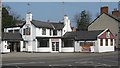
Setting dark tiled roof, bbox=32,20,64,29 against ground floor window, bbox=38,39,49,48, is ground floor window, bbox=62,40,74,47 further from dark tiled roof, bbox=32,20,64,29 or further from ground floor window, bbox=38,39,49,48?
dark tiled roof, bbox=32,20,64,29

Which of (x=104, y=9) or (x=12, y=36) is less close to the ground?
(x=104, y=9)

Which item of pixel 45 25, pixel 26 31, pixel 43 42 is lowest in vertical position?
pixel 43 42

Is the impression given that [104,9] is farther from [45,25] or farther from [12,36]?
[12,36]

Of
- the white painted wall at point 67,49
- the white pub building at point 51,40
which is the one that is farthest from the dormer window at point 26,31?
the white painted wall at point 67,49

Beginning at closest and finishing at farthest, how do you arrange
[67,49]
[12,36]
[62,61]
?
[62,61] → [67,49] → [12,36]

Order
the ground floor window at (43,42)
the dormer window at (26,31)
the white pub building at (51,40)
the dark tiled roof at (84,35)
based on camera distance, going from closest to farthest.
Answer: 1. the white pub building at (51,40)
2. the dark tiled roof at (84,35)
3. the ground floor window at (43,42)
4. the dormer window at (26,31)

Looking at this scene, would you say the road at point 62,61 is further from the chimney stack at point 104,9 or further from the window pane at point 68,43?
the chimney stack at point 104,9

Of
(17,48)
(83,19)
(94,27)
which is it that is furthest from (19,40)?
(83,19)

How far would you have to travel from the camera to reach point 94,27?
71750mm

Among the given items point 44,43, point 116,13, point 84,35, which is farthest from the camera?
point 116,13

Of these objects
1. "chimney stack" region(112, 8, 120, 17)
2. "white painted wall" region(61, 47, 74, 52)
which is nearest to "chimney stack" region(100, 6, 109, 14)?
"chimney stack" region(112, 8, 120, 17)

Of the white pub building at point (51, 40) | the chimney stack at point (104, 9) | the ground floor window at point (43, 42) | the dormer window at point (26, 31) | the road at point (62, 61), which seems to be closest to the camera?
the road at point (62, 61)

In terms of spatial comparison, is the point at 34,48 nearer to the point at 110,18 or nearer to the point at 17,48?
the point at 17,48

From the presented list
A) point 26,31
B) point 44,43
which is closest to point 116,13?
point 44,43
